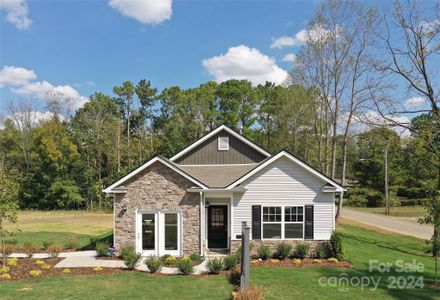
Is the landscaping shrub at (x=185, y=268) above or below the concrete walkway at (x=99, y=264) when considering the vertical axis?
above

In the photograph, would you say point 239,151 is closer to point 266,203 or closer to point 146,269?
point 266,203

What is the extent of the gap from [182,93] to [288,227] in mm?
36085

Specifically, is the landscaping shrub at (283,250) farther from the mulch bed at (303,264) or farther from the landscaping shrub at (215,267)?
the landscaping shrub at (215,267)

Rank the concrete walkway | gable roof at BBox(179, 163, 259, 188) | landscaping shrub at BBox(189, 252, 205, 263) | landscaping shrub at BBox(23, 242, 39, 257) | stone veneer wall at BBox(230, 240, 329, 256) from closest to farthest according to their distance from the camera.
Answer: the concrete walkway
landscaping shrub at BBox(189, 252, 205, 263)
stone veneer wall at BBox(230, 240, 329, 256)
gable roof at BBox(179, 163, 259, 188)
landscaping shrub at BBox(23, 242, 39, 257)

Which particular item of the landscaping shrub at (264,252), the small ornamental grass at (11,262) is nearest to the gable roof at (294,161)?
the landscaping shrub at (264,252)

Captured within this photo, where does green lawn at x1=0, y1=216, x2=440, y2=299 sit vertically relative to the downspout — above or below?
below

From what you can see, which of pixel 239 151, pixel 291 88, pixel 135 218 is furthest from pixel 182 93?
pixel 135 218

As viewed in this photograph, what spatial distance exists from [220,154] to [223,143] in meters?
0.67

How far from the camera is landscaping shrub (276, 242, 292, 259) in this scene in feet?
50.0

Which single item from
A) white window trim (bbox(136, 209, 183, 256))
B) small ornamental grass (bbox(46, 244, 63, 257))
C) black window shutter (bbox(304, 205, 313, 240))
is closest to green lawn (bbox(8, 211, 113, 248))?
small ornamental grass (bbox(46, 244, 63, 257))

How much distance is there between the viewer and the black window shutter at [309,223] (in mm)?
15844

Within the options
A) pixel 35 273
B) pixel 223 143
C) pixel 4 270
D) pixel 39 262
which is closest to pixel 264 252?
pixel 223 143

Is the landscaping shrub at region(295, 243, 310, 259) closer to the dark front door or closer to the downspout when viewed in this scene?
the dark front door

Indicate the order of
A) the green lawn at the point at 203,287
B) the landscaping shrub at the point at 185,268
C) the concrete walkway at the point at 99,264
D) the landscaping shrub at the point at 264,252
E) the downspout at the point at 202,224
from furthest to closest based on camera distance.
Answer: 1. the downspout at the point at 202,224
2. the landscaping shrub at the point at 264,252
3. the concrete walkway at the point at 99,264
4. the landscaping shrub at the point at 185,268
5. the green lawn at the point at 203,287
